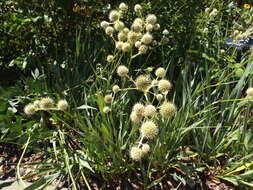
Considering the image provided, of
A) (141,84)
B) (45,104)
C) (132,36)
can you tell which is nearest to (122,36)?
(132,36)

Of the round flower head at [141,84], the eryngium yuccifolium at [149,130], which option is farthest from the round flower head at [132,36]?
the eryngium yuccifolium at [149,130]

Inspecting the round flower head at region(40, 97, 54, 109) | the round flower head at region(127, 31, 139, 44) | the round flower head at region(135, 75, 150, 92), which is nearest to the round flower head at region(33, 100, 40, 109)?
the round flower head at region(40, 97, 54, 109)

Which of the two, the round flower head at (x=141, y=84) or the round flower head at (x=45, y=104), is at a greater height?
the round flower head at (x=141, y=84)

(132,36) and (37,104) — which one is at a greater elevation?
(132,36)

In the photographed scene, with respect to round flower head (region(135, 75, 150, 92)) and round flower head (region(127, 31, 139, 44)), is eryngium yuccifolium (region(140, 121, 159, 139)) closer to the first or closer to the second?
round flower head (region(135, 75, 150, 92))

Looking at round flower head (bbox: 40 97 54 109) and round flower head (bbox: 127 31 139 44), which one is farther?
round flower head (bbox: 127 31 139 44)

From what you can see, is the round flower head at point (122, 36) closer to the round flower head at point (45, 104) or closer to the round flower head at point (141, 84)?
the round flower head at point (141, 84)

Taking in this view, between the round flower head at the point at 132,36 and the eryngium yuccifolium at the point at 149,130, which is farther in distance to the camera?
the round flower head at the point at 132,36

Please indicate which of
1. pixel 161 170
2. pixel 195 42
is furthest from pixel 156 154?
pixel 195 42

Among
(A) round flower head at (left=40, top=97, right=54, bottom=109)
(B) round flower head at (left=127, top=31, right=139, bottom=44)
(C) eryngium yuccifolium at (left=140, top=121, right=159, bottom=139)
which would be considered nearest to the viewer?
(C) eryngium yuccifolium at (left=140, top=121, right=159, bottom=139)

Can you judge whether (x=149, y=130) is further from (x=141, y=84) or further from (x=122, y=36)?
(x=122, y=36)

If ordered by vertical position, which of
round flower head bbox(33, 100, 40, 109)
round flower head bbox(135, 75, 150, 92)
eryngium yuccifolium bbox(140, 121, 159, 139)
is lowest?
eryngium yuccifolium bbox(140, 121, 159, 139)

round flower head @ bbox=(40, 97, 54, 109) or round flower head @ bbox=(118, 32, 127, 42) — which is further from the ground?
round flower head @ bbox=(118, 32, 127, 42)

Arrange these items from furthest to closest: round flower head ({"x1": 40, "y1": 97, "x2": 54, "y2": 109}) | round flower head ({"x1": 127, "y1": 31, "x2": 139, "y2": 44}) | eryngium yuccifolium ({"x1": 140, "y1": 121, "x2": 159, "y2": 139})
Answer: round flower head ({"x1": 127, "y1": 31, "x2": 139, "y2": 44}) → round flower head ({"x1": 40, "y1": 97, "x2": 54, "y2": 109}) → eryngium yuccifolium ({"x1": 140, "y1": 121, "x2": 159, "y2": 139})
